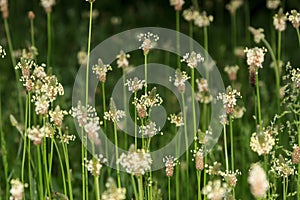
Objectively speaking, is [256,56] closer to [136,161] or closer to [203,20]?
[136,161]

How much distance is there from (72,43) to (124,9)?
0.99 meters

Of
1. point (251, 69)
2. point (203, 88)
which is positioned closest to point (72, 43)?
point (203, 88)

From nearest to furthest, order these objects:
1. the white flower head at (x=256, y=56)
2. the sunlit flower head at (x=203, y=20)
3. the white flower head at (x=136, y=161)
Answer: the white flower head at (x=136, y=161), the white flower head at (x=256, y=56), the sunlit flower head at (x=203, y=20)

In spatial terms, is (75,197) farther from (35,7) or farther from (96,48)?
(35,7)

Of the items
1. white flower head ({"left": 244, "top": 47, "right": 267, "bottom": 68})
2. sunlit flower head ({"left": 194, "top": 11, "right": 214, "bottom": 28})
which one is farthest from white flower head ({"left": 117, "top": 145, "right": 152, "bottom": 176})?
sunlit flower head ({"left": 194, "top": 11, "right": 214, "bottom": 28})

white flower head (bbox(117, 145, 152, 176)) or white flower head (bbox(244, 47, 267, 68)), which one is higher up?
white flower head (bbox(244, 47, 267, 68))

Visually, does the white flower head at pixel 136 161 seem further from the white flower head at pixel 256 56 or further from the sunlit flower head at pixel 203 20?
the sunlit flower head at pixel 203 20

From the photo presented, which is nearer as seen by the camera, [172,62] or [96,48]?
[172,62]

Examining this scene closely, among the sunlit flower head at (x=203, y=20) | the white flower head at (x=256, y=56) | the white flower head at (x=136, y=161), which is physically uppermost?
the sunlit flower head at (x=203, y=20)

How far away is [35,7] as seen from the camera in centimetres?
553

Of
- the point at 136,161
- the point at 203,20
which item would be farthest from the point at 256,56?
the point at 203,20

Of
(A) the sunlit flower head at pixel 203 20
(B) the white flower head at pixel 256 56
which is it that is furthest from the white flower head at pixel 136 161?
(A) the sunlit flower head at pixel 203 20

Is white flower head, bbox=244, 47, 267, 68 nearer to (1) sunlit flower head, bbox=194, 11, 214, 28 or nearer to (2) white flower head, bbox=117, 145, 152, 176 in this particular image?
(2) white flower head, bbox=117, 145, 152, 176

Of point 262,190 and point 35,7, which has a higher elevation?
point 35,7
